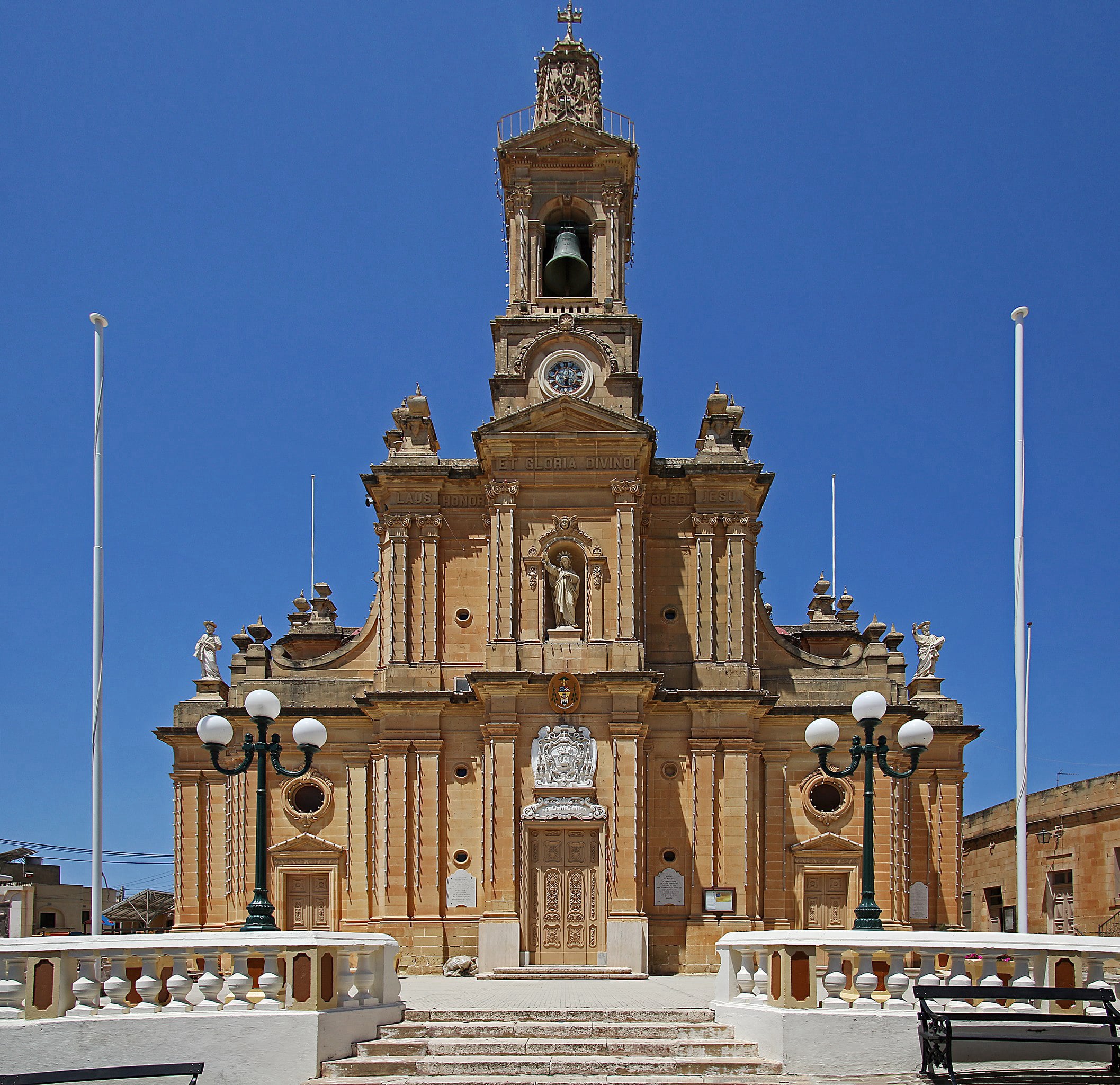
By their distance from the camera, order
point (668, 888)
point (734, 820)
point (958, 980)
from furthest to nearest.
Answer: point (734, 820) < point (668, 888) < point (958, 980)

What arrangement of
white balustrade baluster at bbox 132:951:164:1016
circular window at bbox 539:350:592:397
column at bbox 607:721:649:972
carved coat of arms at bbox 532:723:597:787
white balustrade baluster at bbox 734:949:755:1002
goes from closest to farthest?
white balustrade baluster at bbox 132:951:164:1016, white balustrade baluster at bbox 734:949:755:1002, column at bbox 607:721:649:972, carved coat of arms at bbox 532:723:597:787, circular window at bbox 539:350:592:397

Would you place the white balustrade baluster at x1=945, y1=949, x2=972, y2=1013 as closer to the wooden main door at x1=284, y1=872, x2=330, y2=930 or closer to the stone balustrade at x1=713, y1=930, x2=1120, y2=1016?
the stone balustrade at x1=713, y1=930, x2=1120, y2=1016

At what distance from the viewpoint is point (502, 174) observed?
3588 centimetres

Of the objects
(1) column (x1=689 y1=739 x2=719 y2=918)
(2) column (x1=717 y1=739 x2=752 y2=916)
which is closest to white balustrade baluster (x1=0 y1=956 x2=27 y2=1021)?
(1) column (x1=689 y1=739 x2=719 y2=918)

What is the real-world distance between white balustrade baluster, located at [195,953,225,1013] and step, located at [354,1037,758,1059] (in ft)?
6.64

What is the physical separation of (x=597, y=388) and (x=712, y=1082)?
2001 cm

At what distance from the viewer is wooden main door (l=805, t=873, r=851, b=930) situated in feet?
104

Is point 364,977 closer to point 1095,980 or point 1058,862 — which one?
point 1095,980

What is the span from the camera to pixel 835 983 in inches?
627

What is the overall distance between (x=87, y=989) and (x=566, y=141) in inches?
1023

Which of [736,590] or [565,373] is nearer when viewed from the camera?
[736,590]

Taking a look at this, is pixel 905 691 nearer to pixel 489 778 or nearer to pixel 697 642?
pixel 697 642

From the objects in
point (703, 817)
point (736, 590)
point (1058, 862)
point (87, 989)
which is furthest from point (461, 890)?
point (1058, 862)

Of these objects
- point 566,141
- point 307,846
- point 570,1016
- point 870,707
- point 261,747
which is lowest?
point 570,1016
